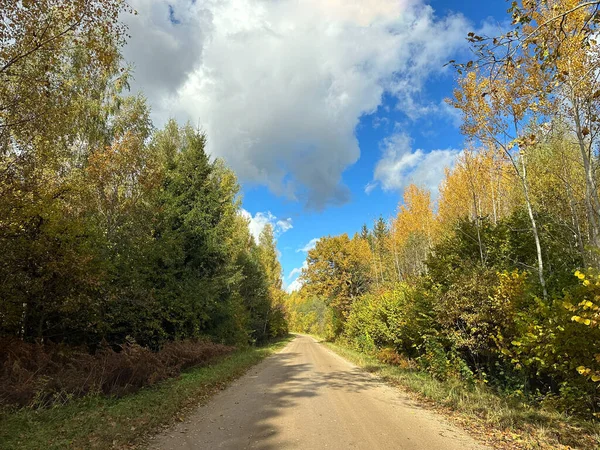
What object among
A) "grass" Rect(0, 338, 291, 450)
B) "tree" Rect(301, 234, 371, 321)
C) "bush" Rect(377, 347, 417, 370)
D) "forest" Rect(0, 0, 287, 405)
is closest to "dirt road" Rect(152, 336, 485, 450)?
"grass" Rect(0, 338, 291, 450)

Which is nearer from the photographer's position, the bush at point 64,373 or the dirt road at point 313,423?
the dirt road at point 313,423

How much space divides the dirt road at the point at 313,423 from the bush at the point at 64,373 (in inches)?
90.6

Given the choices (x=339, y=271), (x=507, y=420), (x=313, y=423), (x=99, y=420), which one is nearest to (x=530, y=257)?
(x=507, y=420)

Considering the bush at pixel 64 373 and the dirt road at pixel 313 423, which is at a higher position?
the bush at pixel 64 373

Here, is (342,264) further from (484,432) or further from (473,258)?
(484,432)

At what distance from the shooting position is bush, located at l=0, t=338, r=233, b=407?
6770 millimetres

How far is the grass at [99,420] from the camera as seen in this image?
16.5 feet

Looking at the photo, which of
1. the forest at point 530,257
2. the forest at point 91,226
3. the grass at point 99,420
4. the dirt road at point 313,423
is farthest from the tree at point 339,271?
the grass at point 99,420

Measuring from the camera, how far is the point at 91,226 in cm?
1188

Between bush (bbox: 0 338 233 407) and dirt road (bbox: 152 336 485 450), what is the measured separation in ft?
7.55

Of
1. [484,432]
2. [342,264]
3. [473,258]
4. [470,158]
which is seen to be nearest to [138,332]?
[484,432]

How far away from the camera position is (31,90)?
8188 mm

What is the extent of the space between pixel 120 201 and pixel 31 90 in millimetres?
9006

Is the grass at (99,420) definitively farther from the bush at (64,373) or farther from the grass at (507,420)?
the grass at (507,420)
